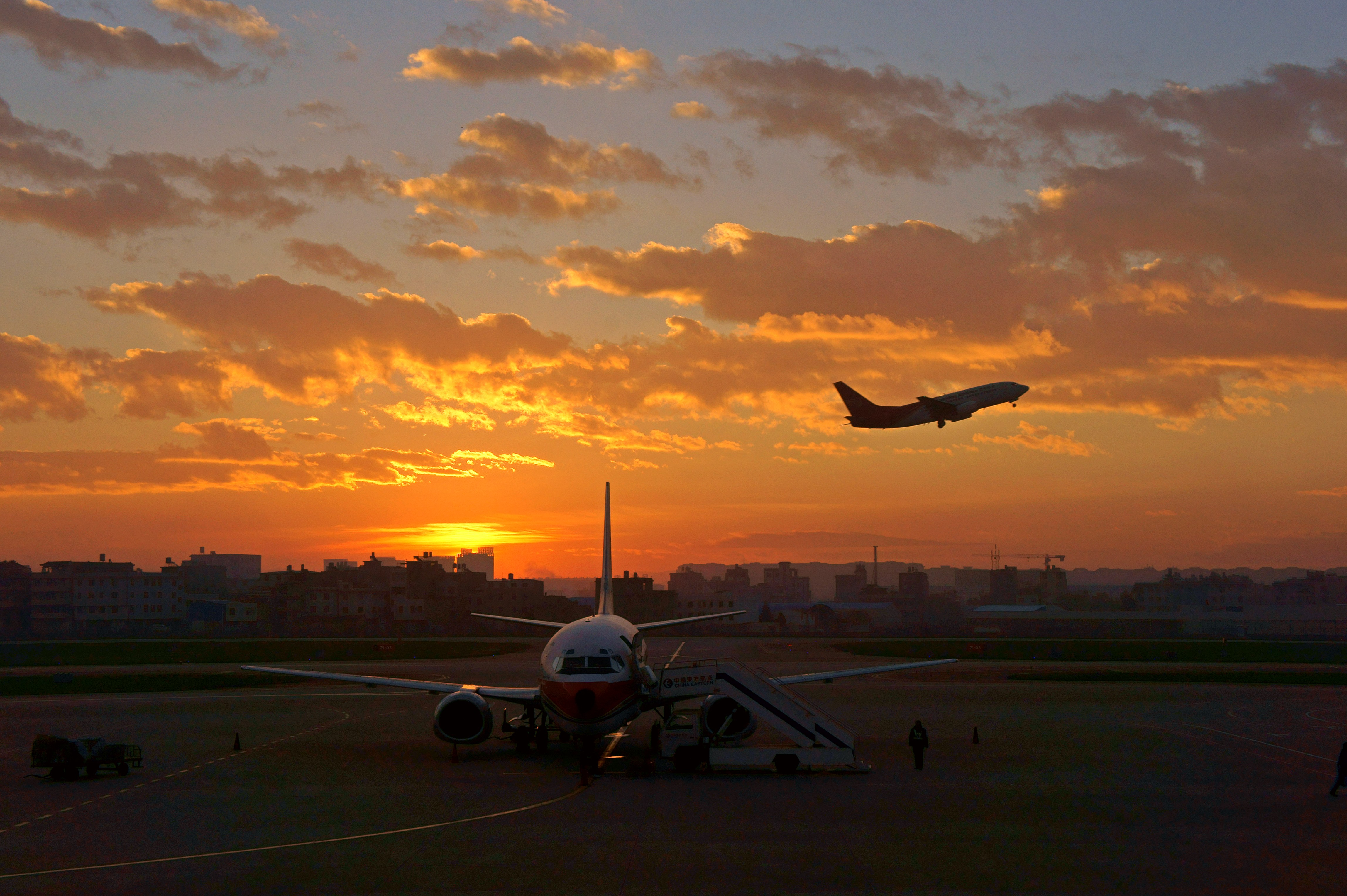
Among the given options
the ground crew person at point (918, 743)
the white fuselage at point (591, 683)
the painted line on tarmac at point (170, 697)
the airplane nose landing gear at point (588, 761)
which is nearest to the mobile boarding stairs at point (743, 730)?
the ground crew person at point (918, 743)

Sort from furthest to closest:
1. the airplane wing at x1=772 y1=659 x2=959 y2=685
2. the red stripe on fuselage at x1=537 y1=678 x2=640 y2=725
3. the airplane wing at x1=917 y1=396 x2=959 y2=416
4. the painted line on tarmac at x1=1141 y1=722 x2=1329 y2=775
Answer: the airplane wing at x1=917 y1=396 x2=959 y2=416 → the airplane wing at x1=772 y1=659 x2=959 y2=685 → the painted line on tarmac at x1=1141 y1=722 x2=1329 y2=775 → the red stripe on fuselage at x1=537 y1=678 x2=640 y2=725

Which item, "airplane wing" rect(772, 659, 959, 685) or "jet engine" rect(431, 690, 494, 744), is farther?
"airplane wing" rect(772, 659, 959, 685)

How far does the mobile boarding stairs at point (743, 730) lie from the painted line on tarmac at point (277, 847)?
865 centimetres

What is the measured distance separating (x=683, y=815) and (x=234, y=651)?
101281 mm

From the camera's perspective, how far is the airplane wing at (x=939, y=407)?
303ft

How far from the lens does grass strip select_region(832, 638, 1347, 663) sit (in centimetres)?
10375

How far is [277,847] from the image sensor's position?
80.9ft

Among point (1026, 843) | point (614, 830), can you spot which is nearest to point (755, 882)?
point (614, 830)

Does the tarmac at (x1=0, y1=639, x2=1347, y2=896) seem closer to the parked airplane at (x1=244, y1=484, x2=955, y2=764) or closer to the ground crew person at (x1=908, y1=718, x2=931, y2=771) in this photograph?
the ground crew person at (x1=908, y1=718, x2=931, y2=771)

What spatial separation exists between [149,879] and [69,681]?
66.9 metres

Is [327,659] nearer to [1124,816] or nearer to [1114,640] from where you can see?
[1124,816]

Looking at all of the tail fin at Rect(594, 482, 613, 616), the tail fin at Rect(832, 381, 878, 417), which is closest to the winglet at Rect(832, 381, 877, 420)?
the tail fin at Rect(832, 381, 878, 417)

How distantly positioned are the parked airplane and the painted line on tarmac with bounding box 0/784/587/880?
4866 mm

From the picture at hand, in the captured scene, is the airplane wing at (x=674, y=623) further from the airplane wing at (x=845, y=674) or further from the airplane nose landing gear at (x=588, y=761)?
the airplane nose landing gear at (x=588, y=761)
